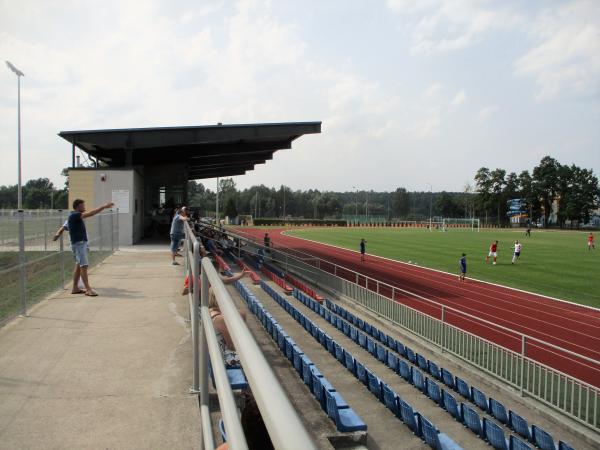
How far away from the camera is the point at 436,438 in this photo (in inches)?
291

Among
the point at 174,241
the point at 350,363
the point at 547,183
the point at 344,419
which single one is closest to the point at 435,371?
the point at 350,363

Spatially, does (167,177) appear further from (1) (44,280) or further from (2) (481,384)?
(2) (481,384)

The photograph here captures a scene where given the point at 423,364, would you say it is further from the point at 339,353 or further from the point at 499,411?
the point at 499,411

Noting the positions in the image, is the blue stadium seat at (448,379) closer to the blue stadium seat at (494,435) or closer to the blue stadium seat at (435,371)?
the blue stadium seat at (435,371)

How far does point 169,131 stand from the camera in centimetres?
2628

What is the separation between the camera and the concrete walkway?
133 inches

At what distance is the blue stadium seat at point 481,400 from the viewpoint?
9.58 metres

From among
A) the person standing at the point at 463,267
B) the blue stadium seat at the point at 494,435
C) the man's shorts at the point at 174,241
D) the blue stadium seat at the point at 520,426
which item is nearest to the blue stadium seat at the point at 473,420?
the blue stadium seat at the point at 494,435

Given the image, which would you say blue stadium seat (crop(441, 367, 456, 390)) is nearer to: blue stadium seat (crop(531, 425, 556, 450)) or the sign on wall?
blue stadium seat (crop(531, 425, 556, 450))

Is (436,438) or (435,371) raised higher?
(436,438)

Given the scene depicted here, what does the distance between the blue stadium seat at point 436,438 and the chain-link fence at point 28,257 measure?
6.10m

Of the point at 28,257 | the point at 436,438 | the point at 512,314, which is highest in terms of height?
the point at 28,257

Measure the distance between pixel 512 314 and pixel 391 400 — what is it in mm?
11829

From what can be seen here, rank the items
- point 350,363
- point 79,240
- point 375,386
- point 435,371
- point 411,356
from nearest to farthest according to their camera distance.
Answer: point 79,240 < point 375,386 < point 350,363 < point 435,371 < point 411,356
